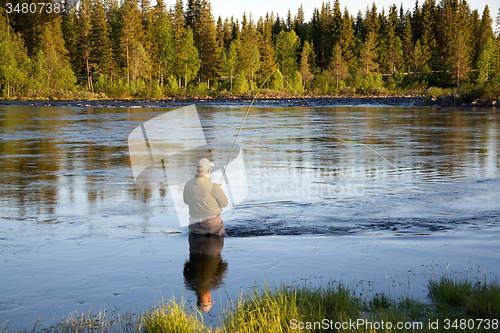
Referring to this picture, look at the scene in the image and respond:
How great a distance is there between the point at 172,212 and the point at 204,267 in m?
3.20

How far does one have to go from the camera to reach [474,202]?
9.90 metres

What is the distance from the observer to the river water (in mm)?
5816

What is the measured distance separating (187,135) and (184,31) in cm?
7517

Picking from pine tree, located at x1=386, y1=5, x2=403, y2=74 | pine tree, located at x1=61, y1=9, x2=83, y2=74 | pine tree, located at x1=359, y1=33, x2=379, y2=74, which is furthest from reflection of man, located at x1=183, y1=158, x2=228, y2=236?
pine tree, located at x1=386, y1=5, x2=403, y2=74

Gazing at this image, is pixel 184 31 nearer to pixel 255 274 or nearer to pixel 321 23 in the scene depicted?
pixel 321 23

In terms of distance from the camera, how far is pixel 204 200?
7.10 m

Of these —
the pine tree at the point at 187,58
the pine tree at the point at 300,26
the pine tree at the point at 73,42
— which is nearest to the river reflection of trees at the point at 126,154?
the pine tree at the point at 187,58

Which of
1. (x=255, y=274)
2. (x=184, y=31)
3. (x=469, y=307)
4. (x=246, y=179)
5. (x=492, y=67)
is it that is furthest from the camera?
(x=184, y=31)

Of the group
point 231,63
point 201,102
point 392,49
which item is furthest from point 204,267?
point 392,49

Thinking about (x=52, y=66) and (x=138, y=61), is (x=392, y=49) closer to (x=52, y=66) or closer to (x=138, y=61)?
(x=138, y=61)

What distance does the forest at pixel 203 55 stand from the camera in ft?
261

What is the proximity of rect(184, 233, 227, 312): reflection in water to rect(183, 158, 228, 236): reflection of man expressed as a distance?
181 millimetres

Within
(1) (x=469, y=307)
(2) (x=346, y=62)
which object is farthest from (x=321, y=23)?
(1) (x=469, y=307)

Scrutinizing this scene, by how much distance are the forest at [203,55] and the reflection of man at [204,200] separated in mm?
71617
